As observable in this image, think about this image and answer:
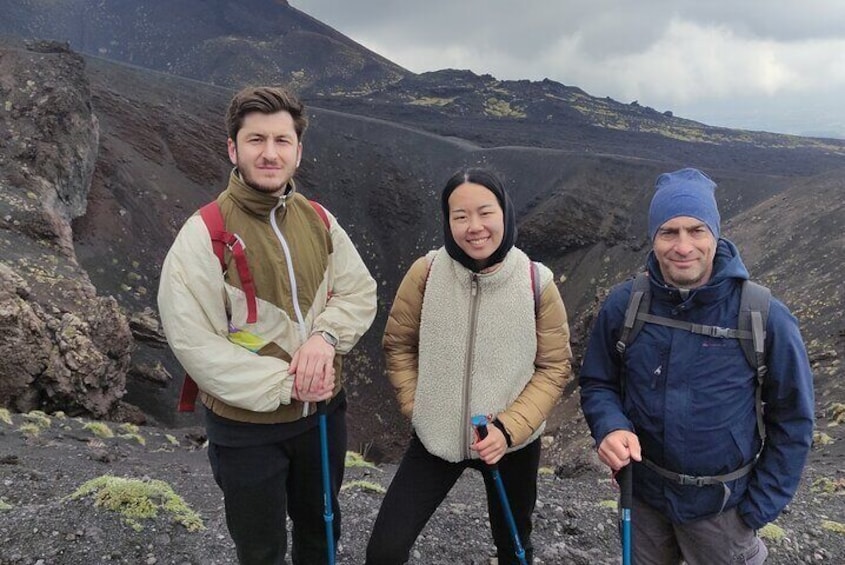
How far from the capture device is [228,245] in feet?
9.82

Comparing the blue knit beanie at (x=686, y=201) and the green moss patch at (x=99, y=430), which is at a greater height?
the blue knit beanie at (x=686, y=201)

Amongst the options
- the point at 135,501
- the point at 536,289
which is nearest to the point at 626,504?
the point at 536,289

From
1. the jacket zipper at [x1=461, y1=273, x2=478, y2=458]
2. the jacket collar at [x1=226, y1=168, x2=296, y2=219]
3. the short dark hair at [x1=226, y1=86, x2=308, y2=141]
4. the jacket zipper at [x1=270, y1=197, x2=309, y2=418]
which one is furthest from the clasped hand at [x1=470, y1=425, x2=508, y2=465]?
the short dark hair at [x1=226, y1=86, x2=308, y2=141]

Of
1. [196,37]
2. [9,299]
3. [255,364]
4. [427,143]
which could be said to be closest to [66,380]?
[9,299]

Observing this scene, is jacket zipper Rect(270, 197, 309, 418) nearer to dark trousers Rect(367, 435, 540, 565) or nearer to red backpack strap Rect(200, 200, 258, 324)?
red backpack strap Rect(200, 200, 258, 324)

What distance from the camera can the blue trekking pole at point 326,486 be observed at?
3.38 metres

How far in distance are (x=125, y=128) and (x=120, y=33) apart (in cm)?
7430

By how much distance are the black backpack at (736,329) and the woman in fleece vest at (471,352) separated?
45cm

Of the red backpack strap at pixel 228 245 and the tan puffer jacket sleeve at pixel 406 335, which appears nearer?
the red backpack strap at pixel 228 245

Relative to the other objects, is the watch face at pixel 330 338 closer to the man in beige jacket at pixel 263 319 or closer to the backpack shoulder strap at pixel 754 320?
the man in beige jacket at pixel 263 319

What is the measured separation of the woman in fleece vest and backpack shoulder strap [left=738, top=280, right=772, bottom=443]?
3.20 ft

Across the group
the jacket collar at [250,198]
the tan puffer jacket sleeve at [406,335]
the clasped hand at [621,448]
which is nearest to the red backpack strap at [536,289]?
the tan puffer jacket sleeve at [406,335]

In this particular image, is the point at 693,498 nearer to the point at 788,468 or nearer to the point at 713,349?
the point at 788,468

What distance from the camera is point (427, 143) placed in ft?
120
